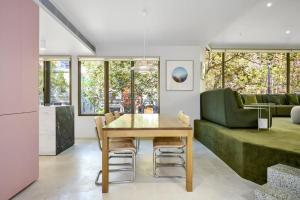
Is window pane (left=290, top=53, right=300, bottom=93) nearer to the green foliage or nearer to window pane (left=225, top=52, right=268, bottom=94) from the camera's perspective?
the green foliage

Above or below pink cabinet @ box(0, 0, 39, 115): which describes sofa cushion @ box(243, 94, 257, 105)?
below

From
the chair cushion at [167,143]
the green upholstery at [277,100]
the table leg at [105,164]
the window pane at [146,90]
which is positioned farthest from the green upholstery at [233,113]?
the green upholstery at [277,100]

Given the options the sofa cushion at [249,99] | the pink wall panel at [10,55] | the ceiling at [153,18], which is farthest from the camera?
the sofa cushion at [249,99]

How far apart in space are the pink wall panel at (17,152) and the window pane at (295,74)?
7403 mm

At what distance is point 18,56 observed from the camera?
2.45 metres

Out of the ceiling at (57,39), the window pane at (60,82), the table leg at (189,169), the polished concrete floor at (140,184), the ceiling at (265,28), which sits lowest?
the polished concrete floor at (140,184)

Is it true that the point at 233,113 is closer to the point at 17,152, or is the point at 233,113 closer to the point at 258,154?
the point at 258,154

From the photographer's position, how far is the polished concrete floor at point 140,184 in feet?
7.90

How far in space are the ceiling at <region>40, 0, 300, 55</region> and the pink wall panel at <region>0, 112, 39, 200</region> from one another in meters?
1.59

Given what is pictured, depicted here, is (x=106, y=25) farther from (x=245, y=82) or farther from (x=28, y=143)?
(x=245, y=82)

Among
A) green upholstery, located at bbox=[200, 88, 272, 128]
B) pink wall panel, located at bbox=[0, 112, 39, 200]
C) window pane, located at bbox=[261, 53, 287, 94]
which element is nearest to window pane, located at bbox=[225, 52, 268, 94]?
window pane, located at bbox=[261, 53, 287, 94]

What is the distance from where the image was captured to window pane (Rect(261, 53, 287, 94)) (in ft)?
23.2

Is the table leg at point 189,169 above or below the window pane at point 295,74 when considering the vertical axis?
below

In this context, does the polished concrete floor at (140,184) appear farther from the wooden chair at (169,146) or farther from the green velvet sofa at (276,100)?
the green velvet sofa at (276,100)
